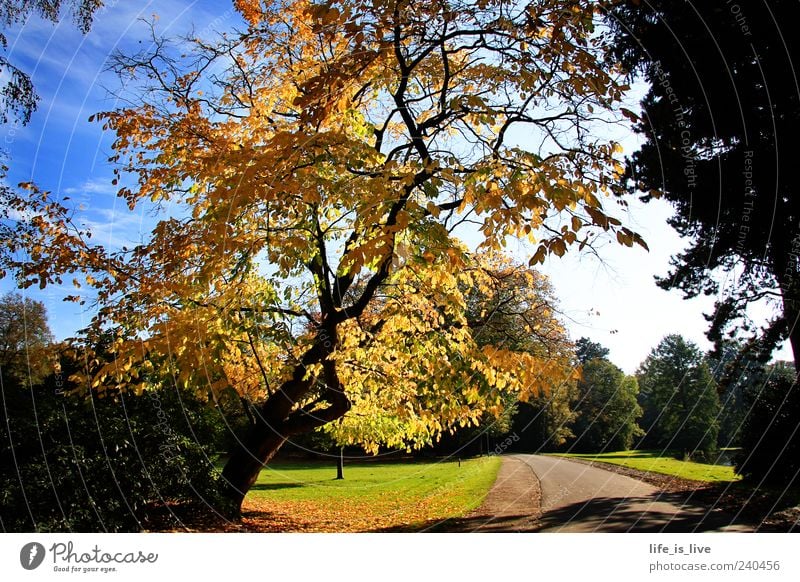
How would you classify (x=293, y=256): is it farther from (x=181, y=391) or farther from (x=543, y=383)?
(x=543, y=383)

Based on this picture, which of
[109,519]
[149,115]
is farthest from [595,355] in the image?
[149,115]

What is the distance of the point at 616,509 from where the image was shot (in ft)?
23.2

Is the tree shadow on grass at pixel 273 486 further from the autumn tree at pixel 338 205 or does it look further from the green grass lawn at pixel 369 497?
the autumn tree at pixel 338 205

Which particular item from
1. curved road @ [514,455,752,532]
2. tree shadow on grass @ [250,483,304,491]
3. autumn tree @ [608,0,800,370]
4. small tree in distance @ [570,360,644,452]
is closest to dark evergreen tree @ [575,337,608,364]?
small tree in distance @ [570,360,644,452]

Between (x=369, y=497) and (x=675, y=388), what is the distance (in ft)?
23.5

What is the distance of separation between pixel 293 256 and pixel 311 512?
493 centimetres

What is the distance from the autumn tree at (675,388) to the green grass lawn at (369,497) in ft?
13.1

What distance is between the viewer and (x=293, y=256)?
21.9 ft

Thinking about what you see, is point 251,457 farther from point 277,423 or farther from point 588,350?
point 588,350

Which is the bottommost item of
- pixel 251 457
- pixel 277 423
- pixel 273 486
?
pixel 273 486

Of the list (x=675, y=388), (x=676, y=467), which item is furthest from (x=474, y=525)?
(x=675, y=388)
